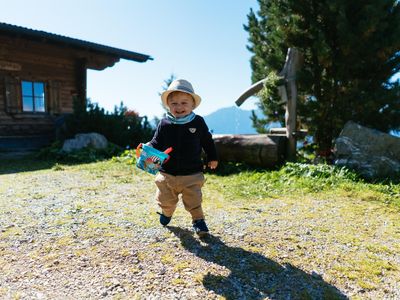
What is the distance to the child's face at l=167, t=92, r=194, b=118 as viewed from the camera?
10.4 ft

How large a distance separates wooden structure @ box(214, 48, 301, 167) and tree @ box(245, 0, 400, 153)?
283 mm

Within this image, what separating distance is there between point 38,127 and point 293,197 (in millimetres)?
9775

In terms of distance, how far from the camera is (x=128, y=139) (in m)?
11.5

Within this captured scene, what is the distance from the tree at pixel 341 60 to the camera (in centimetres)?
661

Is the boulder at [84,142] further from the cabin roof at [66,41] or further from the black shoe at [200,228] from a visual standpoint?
the black shoe at [200,228]

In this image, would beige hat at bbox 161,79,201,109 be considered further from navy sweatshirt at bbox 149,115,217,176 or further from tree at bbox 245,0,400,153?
tree at bbox 245,0,400,153

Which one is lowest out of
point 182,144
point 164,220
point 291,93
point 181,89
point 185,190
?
point 164,220

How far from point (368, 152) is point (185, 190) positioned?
4.34 metres

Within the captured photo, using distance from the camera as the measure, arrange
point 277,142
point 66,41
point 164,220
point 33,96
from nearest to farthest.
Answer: point 164,220 → point 277,142 → point 66,41 → point 33,96

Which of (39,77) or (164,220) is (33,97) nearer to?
(39,77)

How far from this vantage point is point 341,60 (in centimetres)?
695

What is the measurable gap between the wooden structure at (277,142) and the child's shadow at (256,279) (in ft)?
13.3

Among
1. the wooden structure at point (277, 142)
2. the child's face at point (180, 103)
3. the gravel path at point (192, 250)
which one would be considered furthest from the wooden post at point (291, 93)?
the child's face at point (180, 103)

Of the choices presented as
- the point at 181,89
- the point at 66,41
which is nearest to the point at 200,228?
the point at 181,89
